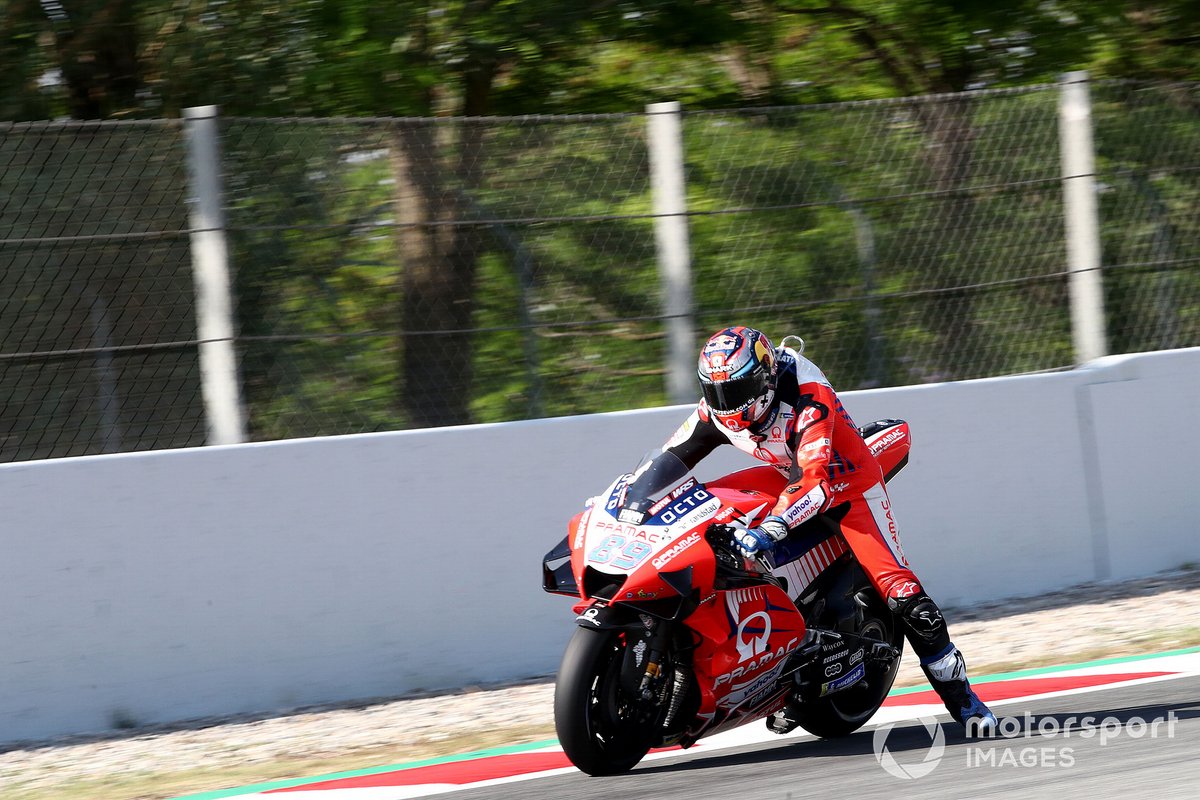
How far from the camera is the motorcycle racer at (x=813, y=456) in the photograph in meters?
5.51

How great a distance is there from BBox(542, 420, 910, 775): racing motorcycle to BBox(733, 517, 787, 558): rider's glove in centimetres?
6

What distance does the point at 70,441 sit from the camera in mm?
6902

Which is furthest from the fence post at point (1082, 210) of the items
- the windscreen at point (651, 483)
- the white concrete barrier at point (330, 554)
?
the windscreen at point (651, 483)

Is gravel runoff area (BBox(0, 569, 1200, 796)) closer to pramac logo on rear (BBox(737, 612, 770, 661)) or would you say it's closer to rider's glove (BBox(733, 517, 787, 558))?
pramac logo on rear (BBox(737, 612, 770, 661))

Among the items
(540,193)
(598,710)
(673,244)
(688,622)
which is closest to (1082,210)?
(673,244)

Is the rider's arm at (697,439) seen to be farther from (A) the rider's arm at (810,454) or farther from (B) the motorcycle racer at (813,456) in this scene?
(A) the rider's arm at (810,454)

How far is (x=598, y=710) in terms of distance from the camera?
509cm

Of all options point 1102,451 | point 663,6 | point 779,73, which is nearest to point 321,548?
point 1102,451

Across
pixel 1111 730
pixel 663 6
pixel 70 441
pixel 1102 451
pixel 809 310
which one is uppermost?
pixel 663 6

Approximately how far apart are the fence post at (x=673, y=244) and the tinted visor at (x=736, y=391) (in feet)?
7.72

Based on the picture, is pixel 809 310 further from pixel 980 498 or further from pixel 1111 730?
pixel 1111 730

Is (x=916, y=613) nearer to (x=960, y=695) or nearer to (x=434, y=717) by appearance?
(x=960, y=695)

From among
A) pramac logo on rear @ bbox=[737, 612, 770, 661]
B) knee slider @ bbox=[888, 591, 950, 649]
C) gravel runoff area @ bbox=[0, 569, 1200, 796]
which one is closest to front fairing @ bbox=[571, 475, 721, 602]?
pramac logo on rear @ bbox=[737, 612, 770, 661]

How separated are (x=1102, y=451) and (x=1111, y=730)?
3350mm
